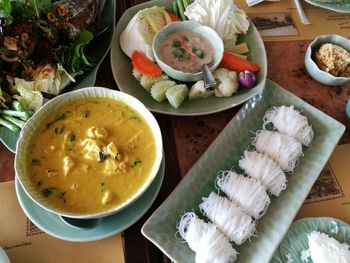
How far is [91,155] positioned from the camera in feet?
3.51

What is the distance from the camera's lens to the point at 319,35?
171cm

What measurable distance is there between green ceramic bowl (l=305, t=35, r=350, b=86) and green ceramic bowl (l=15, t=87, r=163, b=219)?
2.65 feet

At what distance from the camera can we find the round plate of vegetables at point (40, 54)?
49.0 inches

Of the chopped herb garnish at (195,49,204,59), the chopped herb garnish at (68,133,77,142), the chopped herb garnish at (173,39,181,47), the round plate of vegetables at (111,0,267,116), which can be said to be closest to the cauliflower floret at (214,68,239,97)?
the round plate of vegetables at (111,0,267,116)

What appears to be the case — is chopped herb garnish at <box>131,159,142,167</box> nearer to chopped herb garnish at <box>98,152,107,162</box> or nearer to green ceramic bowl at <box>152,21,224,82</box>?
chopped herb garnish at <box>98,152,107,162</box>

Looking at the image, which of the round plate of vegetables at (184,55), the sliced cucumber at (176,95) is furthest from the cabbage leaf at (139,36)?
the sliced cucumber at (176,95)

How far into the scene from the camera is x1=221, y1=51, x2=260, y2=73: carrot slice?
1.47 m

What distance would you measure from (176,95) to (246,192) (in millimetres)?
448

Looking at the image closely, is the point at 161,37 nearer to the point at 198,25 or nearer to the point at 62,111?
the point at 198,25

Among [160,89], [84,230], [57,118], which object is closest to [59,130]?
[57,118]

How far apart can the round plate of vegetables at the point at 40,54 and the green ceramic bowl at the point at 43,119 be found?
0.15 m

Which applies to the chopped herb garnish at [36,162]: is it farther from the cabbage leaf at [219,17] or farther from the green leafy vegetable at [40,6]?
the cabbage leaf at [219,17]

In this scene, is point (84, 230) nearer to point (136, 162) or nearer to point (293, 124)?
point (136, 162)

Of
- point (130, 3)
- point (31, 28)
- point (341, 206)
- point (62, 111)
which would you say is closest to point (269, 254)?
point (341, 206)
